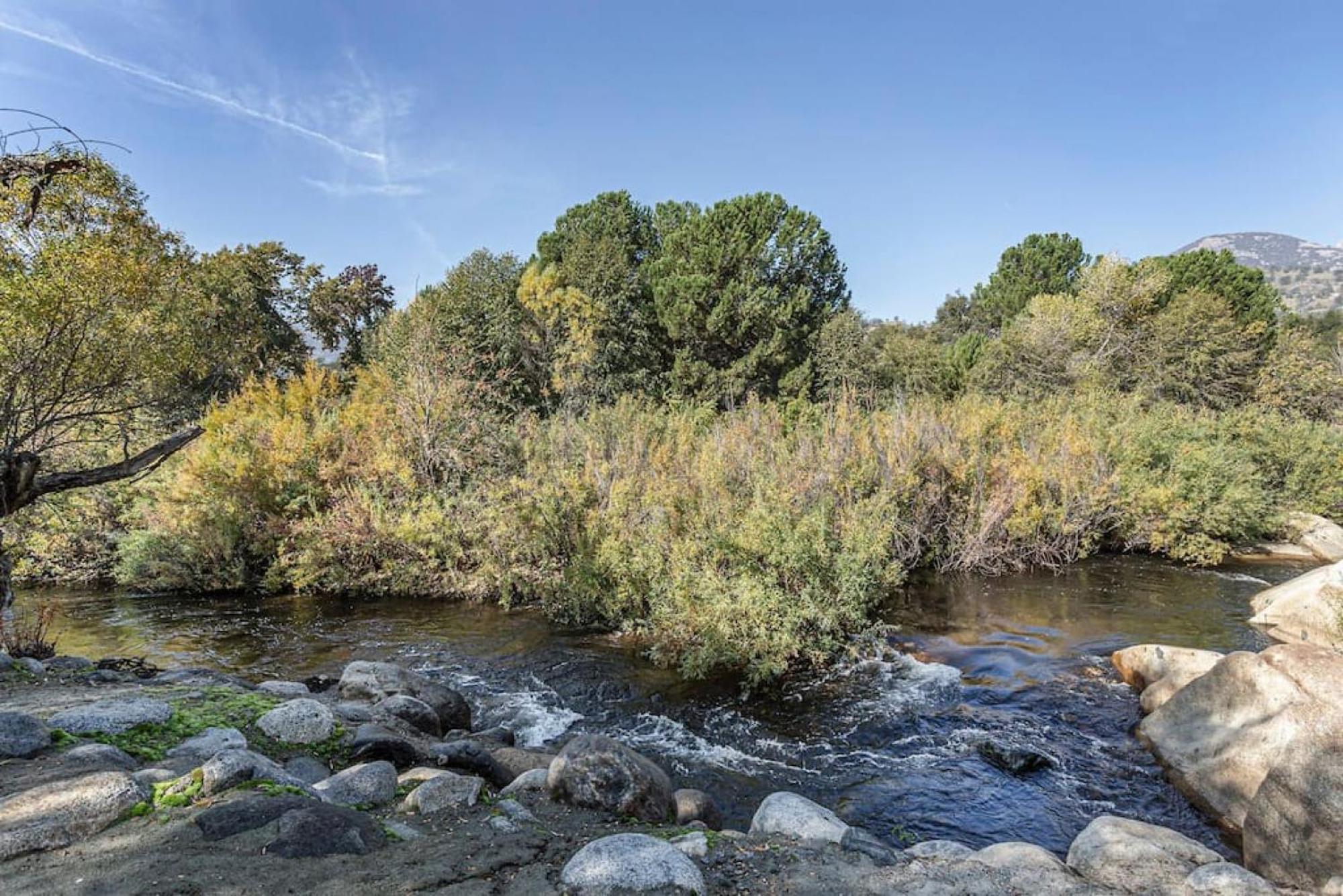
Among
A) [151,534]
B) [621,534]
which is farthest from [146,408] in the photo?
[621,534]

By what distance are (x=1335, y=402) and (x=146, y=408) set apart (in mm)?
33916

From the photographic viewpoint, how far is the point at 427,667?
8617 mm

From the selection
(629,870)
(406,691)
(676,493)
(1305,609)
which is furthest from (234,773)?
(1305,609)

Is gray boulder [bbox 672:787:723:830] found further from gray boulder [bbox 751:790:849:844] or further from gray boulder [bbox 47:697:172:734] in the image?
gray boulder [bbox 47:697:172:734]

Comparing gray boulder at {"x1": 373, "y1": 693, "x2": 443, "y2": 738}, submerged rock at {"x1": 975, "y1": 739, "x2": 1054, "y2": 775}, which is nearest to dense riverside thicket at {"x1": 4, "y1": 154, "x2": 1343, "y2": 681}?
A: submerged rock at {"x1": 975, "y1": 739, "x2": 1054, "y2": 775}

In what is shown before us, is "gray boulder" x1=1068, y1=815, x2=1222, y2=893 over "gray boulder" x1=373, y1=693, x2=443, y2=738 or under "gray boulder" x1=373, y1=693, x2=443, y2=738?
over

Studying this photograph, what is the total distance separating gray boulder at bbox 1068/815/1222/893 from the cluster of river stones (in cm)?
1

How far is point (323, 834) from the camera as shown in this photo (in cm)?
312

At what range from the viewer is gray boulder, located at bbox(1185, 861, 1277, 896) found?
3.24 meters

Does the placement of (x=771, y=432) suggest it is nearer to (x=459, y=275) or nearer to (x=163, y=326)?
(x=163, y=326)

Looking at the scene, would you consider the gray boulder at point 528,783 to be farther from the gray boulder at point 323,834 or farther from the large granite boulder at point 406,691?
the large granite boulder at point 406,691

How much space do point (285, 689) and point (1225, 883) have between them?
752 cm

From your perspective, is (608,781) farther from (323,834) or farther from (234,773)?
(234,773)

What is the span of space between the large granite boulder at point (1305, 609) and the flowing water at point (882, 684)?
0.36 m
